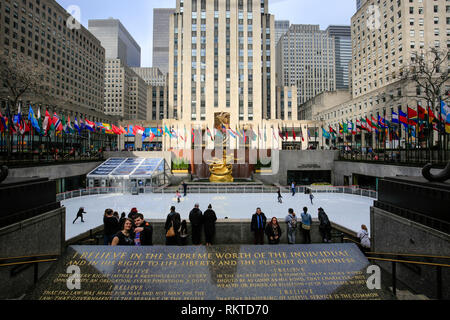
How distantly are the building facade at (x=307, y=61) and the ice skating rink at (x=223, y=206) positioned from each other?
13172 cm

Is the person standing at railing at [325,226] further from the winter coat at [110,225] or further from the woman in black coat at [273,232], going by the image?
the winter coat at [110,225]

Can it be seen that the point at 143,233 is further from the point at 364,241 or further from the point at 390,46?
the point at 390,46

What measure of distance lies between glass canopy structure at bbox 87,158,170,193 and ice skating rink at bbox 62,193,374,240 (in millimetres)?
4127

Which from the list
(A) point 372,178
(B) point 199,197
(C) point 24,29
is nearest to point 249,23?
(A) point 372,178

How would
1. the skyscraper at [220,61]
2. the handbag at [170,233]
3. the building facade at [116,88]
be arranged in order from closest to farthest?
1. the handbag at [170,233]
2. the skyscraper at [220,61]
3. the building facade at [116,88]

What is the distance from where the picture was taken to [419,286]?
4.90m

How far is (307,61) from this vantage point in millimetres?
145500

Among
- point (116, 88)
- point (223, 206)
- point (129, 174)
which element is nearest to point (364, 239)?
point (223, 206)

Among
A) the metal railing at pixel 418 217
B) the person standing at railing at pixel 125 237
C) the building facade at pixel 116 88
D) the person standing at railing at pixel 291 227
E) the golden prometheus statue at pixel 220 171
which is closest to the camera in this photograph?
the metal railing at pixel 418 217

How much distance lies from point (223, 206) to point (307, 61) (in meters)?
156

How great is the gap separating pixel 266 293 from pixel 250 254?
979 mm

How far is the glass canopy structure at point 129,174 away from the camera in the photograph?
2508 centimetres

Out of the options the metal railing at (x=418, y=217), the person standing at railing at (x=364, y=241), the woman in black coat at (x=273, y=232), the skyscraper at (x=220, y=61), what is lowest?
the person standing at railing at (x=364, y=241)

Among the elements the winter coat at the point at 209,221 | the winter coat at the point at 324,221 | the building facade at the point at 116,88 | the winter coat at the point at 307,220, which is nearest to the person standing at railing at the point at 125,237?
the winter coat at the point at 209,221
